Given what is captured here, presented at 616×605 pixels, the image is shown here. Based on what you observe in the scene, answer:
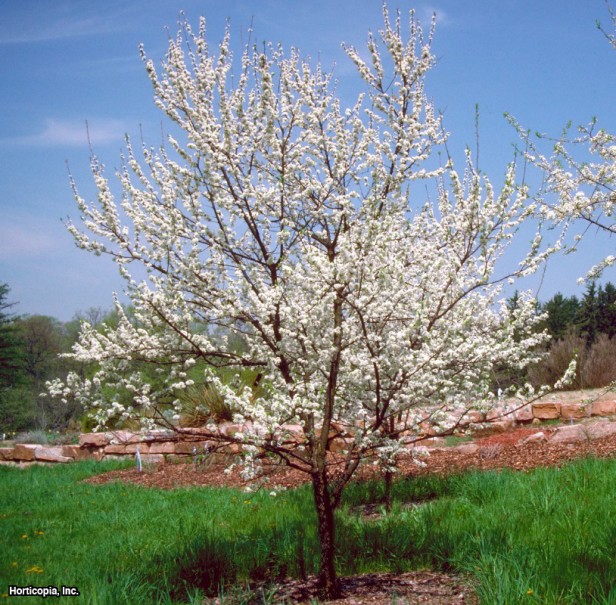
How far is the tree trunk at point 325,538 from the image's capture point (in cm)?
377

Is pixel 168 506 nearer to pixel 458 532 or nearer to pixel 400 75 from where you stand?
pixel 458 532

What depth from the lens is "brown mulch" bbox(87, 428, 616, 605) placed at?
3.74 meters

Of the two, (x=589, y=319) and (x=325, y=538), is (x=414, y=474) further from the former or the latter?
Answer: (x=589, y=319)

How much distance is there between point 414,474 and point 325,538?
→ 4259 mm

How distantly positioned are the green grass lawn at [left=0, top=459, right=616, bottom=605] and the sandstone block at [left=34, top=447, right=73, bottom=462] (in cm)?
741

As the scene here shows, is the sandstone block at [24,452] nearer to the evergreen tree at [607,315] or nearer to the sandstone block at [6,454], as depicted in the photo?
the sandstone block at [6,454]

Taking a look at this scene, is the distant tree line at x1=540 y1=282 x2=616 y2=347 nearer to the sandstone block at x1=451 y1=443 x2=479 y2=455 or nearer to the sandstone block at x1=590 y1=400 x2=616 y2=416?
the sandstone block at x1=590 y1=400 x2=616 y2=416

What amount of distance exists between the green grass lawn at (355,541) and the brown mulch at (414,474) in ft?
0.54

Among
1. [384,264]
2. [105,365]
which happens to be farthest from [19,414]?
[384,264]

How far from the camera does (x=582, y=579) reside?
3363 millimetres

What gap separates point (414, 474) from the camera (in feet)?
25.7

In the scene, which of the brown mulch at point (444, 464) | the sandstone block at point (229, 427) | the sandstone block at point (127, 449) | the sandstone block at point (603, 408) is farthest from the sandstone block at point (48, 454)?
the sandstone block at point (603, 408)

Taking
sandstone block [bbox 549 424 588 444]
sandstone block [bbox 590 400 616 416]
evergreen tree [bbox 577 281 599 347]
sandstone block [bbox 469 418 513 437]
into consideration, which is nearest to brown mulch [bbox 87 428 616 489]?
sandstone block [bbox 549 424 588 444]

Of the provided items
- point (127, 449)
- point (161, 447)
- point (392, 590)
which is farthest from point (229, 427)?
point (392, 590)
